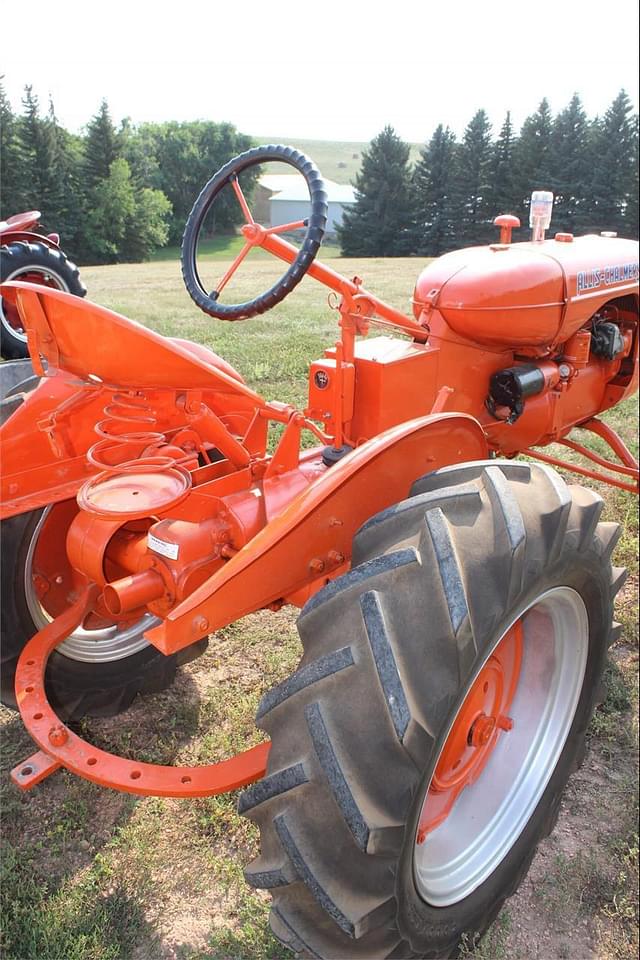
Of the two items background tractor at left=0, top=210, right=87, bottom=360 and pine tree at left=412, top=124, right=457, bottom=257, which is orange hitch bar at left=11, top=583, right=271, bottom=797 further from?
pine tree at left=412, top=124, right=457, bottom=257

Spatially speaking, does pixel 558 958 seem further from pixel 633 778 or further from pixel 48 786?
pixel 48 786

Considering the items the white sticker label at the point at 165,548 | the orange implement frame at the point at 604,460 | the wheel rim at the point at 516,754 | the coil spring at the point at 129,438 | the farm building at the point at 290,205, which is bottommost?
the wheel rim at the point at 516,754

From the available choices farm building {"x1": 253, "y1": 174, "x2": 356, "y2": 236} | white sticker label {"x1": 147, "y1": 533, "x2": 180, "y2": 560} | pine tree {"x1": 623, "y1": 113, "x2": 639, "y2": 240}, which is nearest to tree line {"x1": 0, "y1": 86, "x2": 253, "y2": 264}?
pine tree {"x1": 623, "y1": 113, "x2": 639, "y2": 240}

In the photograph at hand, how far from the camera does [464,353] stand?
2891 mm

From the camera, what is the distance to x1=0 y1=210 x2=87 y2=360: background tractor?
4.77 m

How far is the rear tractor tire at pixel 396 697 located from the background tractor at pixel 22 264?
391 cm

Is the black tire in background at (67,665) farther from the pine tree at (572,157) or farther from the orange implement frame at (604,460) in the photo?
the pine tree at (572,157)

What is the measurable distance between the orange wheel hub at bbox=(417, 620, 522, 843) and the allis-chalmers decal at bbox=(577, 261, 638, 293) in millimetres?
1779

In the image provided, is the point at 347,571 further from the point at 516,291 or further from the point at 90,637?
the point at 516,291

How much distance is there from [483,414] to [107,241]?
3525 centimetres

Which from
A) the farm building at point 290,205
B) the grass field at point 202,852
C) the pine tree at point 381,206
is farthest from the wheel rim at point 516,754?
the pine tree at point 381,206

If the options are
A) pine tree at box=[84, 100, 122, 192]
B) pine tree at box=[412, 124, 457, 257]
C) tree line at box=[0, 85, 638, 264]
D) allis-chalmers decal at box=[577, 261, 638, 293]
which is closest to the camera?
allis-chalmers decal at box=[577, 261, 638, 293]

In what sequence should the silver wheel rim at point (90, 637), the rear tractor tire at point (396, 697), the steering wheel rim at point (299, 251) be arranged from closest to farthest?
the rear tractor tire at point (396, 697) < the steering wheel rim at point (299, 251) < the silver wheel rim at point (90, 637)

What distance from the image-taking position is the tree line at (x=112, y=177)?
1107 inches
